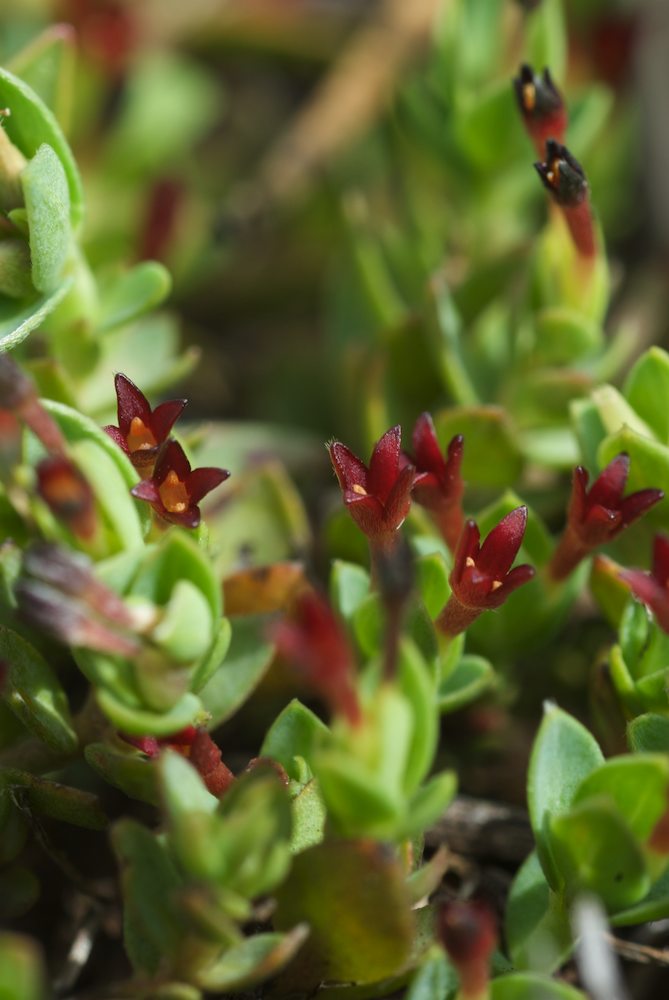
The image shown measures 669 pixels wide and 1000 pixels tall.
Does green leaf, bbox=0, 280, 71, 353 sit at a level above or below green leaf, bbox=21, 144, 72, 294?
below

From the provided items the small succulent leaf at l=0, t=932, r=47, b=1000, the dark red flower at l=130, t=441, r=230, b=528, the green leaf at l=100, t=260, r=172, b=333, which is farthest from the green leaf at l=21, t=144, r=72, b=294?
the small succulent leaf at l=0, t=932, r=47, b=1000

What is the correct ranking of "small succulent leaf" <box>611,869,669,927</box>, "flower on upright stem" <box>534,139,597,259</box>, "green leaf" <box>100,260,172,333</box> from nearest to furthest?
"small succulent leaf" <box>611,869,669,927</box> → "flower on upright stem" <box>534,139,597,259</box> → "green leaf" <box>100,260,172,333</box>

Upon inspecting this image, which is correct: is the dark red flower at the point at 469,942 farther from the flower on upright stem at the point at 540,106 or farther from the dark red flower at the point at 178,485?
the flower on upright stem at the point at 540,106

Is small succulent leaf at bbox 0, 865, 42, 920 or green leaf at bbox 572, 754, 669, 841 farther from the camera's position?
small succulent leaf at bbox 0, 865, 42, 920

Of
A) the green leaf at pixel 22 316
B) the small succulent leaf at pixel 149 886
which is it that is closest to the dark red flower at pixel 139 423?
the green leaf at pixel 22 316

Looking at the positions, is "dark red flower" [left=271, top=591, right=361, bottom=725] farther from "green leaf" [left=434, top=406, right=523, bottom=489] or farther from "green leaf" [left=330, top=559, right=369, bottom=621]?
"green leaf" [left=434, top=406, right=523, bottom=489]

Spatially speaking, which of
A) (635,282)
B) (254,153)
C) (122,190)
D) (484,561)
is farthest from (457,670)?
(254,153)

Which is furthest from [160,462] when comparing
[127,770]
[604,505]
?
[604,505]
